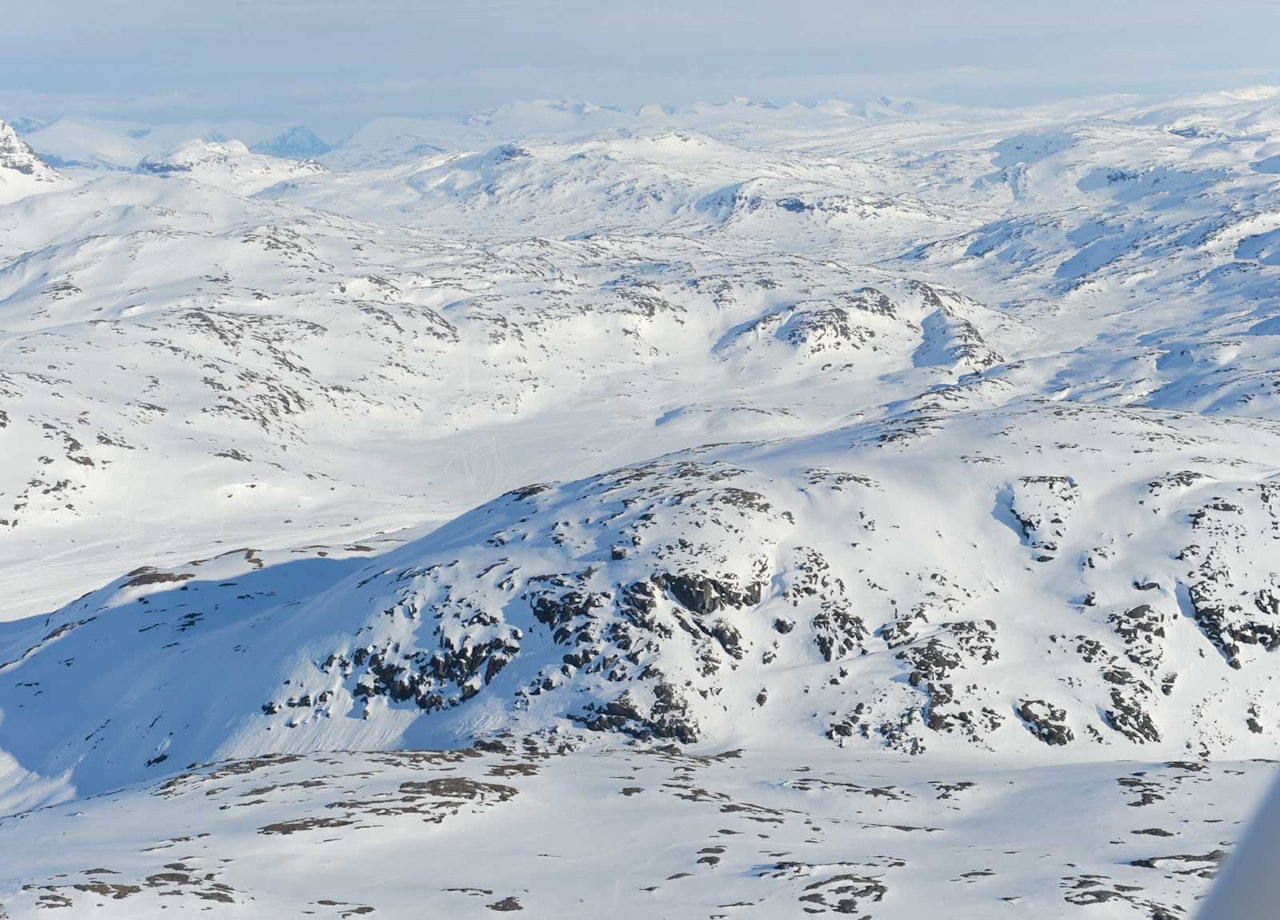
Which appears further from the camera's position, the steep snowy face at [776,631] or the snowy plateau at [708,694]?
the steep snowy face at [776,631]

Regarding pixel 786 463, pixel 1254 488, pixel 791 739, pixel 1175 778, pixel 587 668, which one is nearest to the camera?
pixel 1175 778

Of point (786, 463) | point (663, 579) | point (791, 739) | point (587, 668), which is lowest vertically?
point (791, 739)

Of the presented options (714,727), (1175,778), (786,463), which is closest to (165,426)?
(786,463)

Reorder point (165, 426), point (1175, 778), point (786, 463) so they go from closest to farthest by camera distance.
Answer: point (1175, 778) → point (786, 463) → point (165, 426)

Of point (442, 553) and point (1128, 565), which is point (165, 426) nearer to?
point (442, 553)

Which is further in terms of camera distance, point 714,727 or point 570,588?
point 570,588

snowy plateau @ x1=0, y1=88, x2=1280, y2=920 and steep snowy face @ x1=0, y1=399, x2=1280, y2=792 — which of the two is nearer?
snowy plateau @ x1=0, y1=88, x2=1280, y2=920

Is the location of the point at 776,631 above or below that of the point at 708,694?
above

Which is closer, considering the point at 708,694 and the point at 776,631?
the point at 708,694

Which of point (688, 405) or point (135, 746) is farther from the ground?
point (688, 405)
